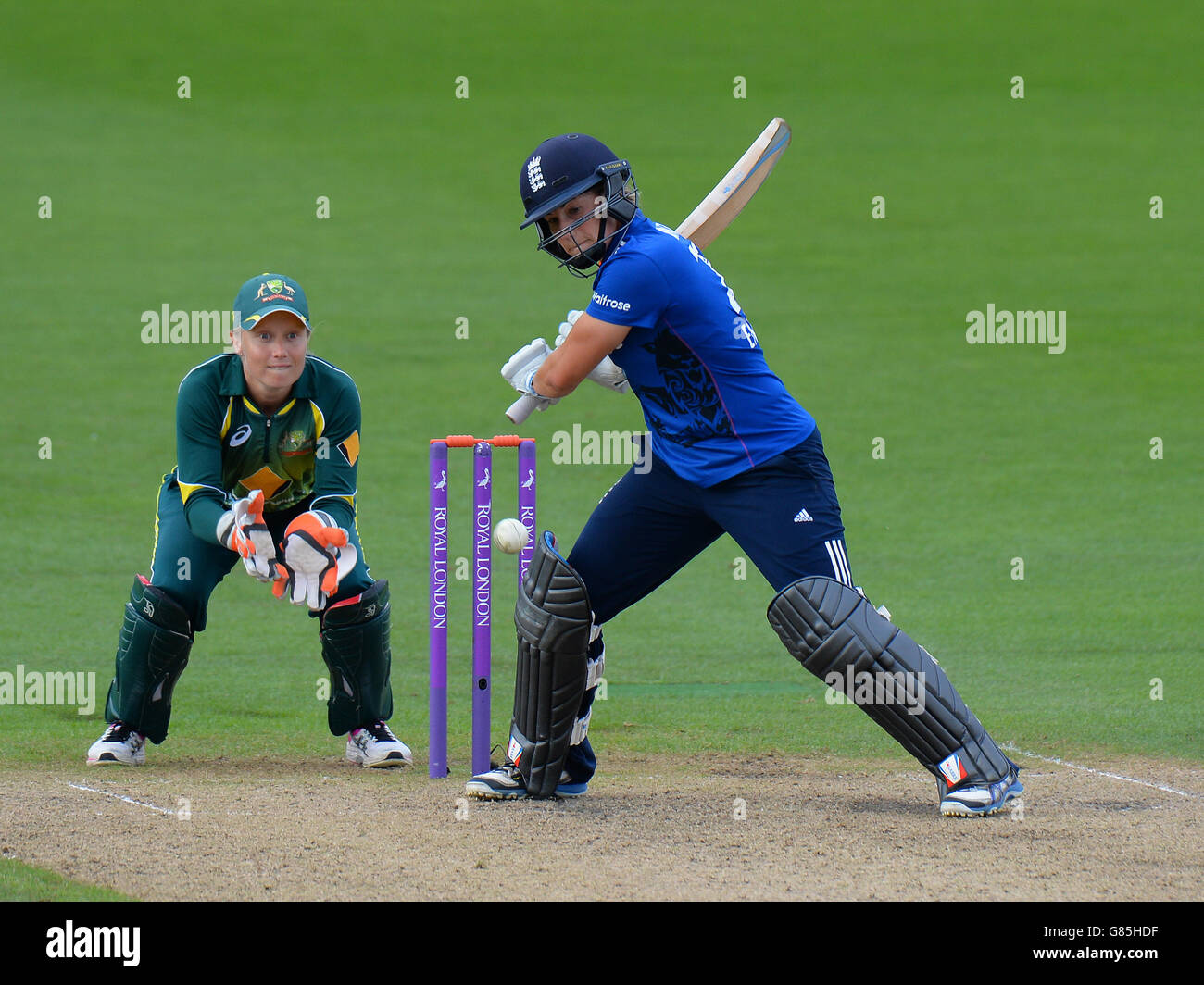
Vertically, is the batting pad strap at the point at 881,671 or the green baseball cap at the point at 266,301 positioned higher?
the green baseball cap at the point at 266,301

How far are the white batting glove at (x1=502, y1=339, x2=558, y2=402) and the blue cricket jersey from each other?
24 cm

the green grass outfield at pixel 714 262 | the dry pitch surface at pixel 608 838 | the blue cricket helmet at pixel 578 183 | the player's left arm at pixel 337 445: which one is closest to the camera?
the dry pitch surface at pixel 608 838

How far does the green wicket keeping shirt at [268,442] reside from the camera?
5469mm

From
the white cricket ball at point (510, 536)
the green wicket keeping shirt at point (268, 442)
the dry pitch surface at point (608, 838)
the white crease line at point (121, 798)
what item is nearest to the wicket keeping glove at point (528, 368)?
the white cricket ball at point (510, 536)

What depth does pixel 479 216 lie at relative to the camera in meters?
19.1

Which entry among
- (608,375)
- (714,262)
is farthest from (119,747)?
(714,262)

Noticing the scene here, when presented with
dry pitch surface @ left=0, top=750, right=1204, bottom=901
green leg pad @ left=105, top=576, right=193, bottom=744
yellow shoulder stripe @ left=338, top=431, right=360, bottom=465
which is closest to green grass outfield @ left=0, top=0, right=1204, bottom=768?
green leg pad @ left=105, top=576, right=193, bottom=744

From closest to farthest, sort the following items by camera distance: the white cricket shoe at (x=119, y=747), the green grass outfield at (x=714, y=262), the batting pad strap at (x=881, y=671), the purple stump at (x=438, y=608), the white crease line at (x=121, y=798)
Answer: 1. the batting pad strap at (x=881, y=671)
2. the white crease line at (x=121, y=798)
3. the purple stump at (x=438, y=608)
4. the white cricket shoe at (x=119, y=747)
5. the green grass outfield at (x=714, y=262)

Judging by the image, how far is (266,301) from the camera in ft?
17.7

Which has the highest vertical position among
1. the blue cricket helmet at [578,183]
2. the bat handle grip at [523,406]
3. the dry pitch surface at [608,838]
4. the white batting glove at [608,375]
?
the blue cricket helmet at [578,183]

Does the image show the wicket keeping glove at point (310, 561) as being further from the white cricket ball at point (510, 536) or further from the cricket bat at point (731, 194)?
the cricket bat at point (731, 194)

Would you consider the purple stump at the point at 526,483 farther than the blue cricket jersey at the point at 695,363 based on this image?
Yes

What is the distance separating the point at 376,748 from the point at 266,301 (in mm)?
1701
